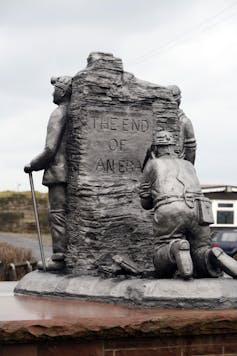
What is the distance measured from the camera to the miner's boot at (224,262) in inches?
262

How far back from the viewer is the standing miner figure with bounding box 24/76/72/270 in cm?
826

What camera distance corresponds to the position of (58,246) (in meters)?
8.28

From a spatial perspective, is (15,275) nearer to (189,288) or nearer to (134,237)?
(134,237)

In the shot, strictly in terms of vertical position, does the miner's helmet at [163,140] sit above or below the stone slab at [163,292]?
above

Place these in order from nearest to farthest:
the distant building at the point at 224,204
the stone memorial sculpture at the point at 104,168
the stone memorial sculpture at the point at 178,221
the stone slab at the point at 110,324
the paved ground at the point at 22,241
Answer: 1. the stone slab at the point at 110,324
2. the stone memorial sculpture at the point at 178,221
3. the stone memorial sculpture at the point at 104,168
4. the paved ground at the point at 22,241
5. the distant building at the point at 224,204

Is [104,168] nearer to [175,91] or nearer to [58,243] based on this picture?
[58,243]

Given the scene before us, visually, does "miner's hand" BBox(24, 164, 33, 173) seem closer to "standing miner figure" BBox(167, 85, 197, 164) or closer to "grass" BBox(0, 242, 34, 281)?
"standing miner figure" BBox(167, 85, 197, 164)

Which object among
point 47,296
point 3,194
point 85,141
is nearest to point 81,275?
point 47,296

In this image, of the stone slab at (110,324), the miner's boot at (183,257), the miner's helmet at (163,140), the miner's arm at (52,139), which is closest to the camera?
the stone slab at (110,324)

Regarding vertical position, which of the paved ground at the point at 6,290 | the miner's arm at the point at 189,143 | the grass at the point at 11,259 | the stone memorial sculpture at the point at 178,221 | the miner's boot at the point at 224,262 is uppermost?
the miner's arm at the point at 189,143

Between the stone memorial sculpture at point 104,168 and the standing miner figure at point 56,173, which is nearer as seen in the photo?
the stone memorial sculpture at point 104,168

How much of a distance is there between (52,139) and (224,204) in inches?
786

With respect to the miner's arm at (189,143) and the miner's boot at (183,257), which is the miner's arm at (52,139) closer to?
the miner's arm at (189,143)

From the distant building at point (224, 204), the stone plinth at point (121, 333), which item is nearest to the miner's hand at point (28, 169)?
the stone plinth at point (121, 333)
